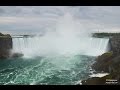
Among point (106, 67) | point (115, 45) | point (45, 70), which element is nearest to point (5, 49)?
point (45, 70)

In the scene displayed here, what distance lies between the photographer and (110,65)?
12.5ft

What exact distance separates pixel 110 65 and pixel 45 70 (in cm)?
100

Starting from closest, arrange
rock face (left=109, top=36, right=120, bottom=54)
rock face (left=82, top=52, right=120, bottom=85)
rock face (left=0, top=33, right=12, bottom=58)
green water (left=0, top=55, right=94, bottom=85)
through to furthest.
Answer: rock face (left=82, top=52, right=120, bottom=85)
green water (left=0, top=55, right=94, bottom=85)
rock face (left=0, top=33, right=12, bottom=58)
rock face (left=109, top=36, right=120, bottom=54)

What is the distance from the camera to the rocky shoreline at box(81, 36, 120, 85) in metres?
3.22

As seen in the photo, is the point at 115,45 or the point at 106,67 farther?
the point at 115,45

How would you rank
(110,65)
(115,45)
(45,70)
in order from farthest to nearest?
1. (115,45)
2. (110,65)
3. (45,70)

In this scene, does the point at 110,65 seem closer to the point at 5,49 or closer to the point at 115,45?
the point at 115,45

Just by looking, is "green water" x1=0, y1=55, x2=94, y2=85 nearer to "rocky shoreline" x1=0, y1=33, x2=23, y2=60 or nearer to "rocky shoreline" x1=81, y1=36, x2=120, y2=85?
"rocky shoreline" x1=0, y1=33, x2=23, y2=60

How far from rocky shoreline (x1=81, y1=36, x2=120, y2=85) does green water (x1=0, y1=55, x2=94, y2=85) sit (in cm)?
20

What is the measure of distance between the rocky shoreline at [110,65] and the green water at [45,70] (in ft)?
0.64

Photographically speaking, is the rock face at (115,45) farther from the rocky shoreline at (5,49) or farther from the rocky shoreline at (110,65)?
the rocky shoreline at (5,49)

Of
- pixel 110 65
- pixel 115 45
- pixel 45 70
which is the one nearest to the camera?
pixel 45 70

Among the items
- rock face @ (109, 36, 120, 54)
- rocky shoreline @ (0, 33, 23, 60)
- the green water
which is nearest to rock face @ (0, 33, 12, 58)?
rocky shoreline @ (0, 33, 23, 60)

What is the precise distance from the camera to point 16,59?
12.1 feet
